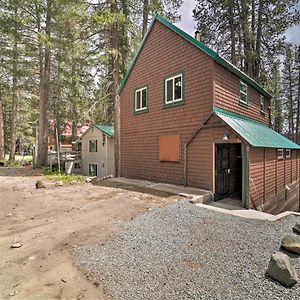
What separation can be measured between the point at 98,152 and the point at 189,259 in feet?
51.1

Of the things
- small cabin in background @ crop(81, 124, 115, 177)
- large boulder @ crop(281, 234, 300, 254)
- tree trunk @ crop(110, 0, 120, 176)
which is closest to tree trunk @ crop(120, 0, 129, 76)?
tree trunk @ crop(110, 0, 120, 176)

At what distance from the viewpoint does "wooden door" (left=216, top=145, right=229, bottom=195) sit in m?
9.53

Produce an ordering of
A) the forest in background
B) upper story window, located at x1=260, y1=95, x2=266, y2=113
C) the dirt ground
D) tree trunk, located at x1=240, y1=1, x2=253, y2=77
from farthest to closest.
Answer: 1. tree trunk, located at x1=240, y1=1, x2=253, y2=77
2. the forest in background
3. upper story window, located at x1=260, y1=95, x2=266, y2=113
4. the dirt ground

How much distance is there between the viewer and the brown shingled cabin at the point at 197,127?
347 inches

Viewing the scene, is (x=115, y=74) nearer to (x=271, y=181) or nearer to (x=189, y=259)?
(x=271, y=181)

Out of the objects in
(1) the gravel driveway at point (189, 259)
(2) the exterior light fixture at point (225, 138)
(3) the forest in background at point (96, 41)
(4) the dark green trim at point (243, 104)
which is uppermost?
(3) the forest in background at point (96, 41)

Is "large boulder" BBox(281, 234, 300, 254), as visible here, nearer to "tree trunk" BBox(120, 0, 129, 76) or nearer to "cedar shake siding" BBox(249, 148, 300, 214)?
"cedar shake siding" BBox(249, 148, 300, 214)

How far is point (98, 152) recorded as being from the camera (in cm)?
1862

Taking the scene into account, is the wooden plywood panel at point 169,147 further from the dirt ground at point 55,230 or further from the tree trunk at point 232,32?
the tree trunk at point 232,32

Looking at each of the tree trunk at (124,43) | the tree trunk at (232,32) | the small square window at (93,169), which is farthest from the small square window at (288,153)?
the small square window at (93,169)

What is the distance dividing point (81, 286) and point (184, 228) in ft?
9.07

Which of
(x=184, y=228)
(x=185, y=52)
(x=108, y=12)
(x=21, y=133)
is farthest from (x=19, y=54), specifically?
(x=21, y=133)

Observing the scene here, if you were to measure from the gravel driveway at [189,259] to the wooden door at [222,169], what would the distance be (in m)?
3.71

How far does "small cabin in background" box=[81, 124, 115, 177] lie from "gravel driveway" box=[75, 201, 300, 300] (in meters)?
12.1
